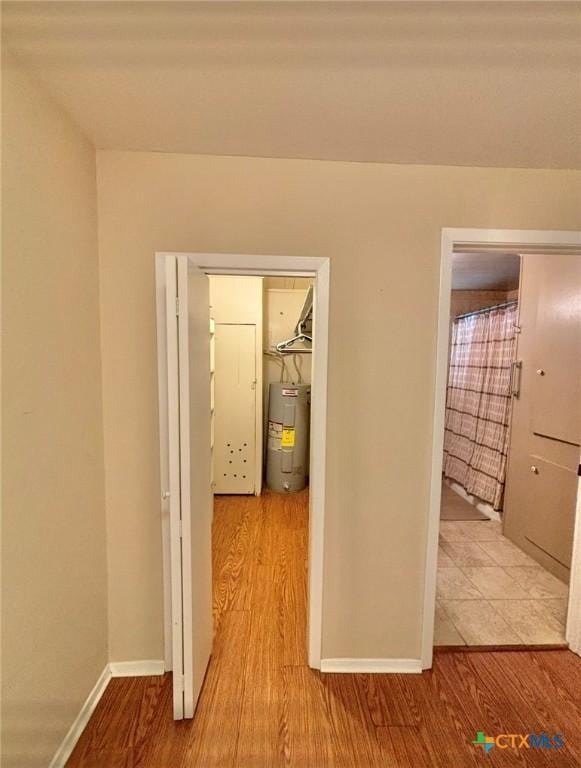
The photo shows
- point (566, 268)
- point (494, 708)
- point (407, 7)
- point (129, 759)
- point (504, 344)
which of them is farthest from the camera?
point (504, 344)

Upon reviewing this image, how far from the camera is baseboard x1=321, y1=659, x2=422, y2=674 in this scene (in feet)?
5.04

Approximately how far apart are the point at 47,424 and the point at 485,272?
395 cm

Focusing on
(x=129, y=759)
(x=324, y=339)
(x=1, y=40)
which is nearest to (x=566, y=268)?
(x=324, y=339)

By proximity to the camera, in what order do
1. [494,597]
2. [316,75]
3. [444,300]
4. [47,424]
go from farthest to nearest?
[494,597], [444,300], [47,424], [316,75]

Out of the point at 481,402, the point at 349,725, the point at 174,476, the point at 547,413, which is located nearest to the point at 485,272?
the point at 481,402

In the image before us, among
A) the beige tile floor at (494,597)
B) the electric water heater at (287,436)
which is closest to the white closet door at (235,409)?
the electric water heater at (287,436)

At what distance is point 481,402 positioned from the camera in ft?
10.9

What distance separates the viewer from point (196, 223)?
1392 millimetres

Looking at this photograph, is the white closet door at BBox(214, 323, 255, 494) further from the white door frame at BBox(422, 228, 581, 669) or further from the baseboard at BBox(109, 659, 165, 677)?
the white door frame at BBox(422, 228, 581, 669)

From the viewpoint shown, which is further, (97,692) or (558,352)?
(558,352)

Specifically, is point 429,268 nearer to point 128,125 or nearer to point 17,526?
point 128,125

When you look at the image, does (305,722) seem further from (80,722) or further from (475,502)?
(475,502)

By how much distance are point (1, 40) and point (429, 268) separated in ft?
5.08

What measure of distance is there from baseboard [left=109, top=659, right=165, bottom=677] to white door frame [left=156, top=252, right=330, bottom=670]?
55 millimetres
